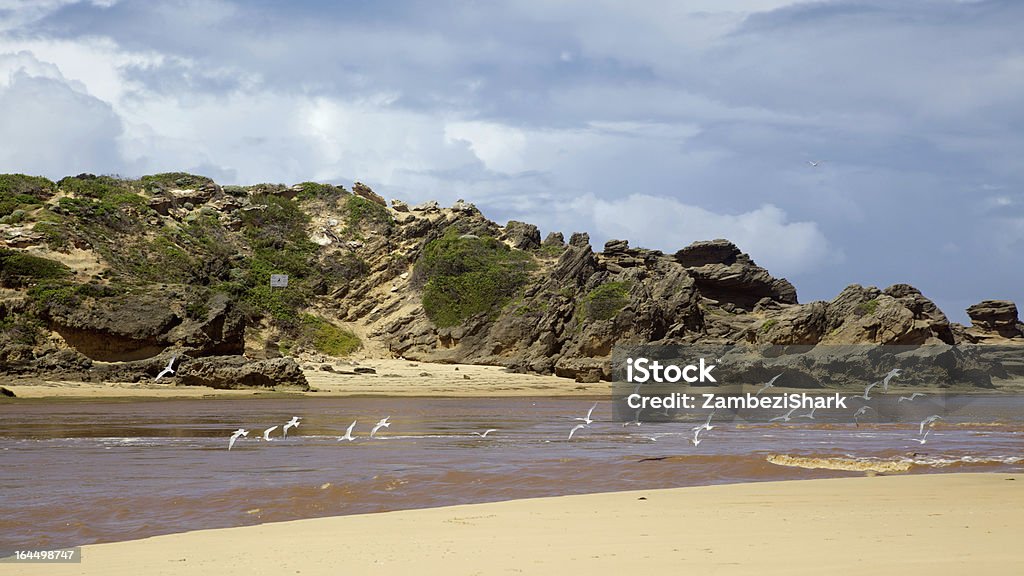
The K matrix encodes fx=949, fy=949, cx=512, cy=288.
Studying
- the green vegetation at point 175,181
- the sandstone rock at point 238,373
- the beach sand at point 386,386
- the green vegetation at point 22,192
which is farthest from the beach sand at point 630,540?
the green vegetation at point 175,181

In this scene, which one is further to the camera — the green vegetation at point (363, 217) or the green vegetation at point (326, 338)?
the green vegetation at point (363, 217)

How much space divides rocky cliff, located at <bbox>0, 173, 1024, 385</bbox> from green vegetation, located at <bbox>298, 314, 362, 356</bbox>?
0.40 ft

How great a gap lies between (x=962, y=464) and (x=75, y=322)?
113 ft

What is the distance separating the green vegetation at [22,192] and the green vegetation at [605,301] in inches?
1313

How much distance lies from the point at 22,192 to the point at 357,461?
5285 cm

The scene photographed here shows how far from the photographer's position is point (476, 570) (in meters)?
7.62

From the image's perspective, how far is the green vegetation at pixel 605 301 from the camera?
54000 millimetres

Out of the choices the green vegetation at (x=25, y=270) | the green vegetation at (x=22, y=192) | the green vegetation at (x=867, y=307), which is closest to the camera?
the green vegetation at (x=25, y=270)

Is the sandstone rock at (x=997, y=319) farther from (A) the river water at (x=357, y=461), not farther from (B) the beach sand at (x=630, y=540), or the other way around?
(B) the beach sand at (x=630, y=540)

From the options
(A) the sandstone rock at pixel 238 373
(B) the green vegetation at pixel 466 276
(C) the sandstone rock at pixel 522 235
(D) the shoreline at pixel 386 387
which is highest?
(C) the sandstone rock at pixel 522 235

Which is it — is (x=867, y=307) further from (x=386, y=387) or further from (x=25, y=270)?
(x=25, y=270)

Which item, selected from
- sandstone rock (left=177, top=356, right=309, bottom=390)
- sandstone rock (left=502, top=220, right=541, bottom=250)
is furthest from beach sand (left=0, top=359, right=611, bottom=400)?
sandstone rock (left=502, top=220, right=541, bottom=250)

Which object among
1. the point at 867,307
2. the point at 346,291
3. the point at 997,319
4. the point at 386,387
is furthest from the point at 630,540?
the point at 997,319

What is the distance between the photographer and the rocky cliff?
40344 mm
